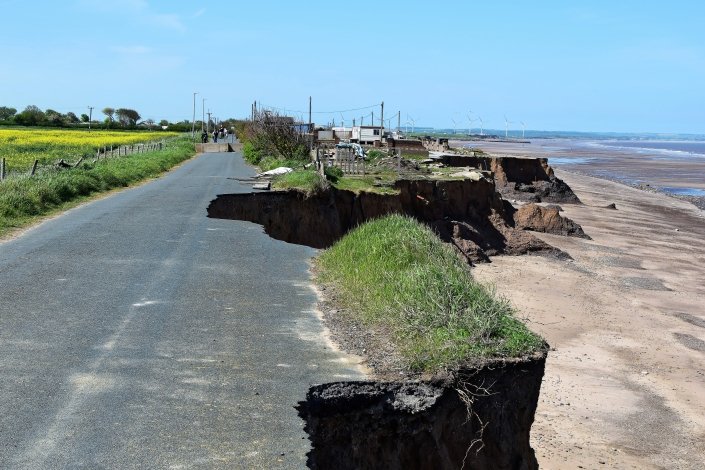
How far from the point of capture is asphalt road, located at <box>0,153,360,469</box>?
6.29 meters

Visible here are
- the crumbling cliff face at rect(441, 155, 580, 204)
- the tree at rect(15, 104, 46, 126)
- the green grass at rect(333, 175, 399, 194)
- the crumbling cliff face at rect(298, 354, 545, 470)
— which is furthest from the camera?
the tree at rect(15, 104, 46, 126)

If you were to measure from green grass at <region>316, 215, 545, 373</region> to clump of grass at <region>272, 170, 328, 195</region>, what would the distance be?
12.4 metres

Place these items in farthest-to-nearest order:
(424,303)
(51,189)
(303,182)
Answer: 1. (303,182)
2. (51,189)
3. (424,303)

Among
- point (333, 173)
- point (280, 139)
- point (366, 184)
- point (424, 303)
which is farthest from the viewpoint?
point (280, 139)

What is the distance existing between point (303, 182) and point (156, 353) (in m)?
18.1

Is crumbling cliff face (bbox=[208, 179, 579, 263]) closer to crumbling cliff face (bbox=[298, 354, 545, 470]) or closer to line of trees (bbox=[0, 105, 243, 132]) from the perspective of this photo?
crumbling cliff face (bbox=[298, 354, 545, 470])

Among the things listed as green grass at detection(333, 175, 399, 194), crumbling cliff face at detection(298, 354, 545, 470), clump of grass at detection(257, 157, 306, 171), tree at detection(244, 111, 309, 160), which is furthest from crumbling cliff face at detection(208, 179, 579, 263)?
crumbling cliff face at detection(298, 354, 545, 470)

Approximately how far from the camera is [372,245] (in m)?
12.8

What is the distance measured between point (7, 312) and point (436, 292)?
502cm

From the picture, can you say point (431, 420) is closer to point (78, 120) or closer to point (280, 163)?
point (280, 163)

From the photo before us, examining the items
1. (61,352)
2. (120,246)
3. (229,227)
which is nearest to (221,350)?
(61,352)

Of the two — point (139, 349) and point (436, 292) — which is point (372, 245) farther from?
point (139, 349)

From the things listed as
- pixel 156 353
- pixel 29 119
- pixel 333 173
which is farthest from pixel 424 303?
pixel 29 119

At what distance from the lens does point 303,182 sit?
26359 mm
